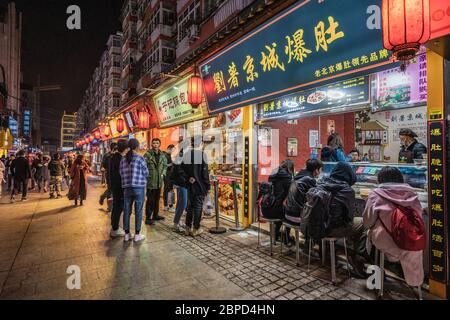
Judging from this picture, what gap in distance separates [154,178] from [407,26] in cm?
636

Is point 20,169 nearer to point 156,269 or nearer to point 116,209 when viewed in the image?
point 116,209

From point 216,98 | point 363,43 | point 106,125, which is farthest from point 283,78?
point 106,125

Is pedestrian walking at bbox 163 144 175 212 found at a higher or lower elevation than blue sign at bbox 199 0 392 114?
lower

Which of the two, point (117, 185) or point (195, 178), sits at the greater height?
point (195, 178)

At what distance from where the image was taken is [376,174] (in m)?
5.12

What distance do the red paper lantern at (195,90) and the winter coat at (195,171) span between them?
275 centimetres

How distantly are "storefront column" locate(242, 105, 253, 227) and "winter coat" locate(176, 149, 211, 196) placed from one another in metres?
1.35

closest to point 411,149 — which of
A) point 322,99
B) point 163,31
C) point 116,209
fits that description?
point 322,99

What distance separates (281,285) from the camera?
3.94 meters

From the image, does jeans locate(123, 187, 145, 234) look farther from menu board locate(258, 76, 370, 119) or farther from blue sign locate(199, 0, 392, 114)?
menu board locate(258, 76, 370, 119)

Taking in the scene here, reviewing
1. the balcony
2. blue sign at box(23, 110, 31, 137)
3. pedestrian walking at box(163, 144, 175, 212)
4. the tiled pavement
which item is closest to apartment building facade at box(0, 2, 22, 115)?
blue sign at box(23, 110, 31, 137)

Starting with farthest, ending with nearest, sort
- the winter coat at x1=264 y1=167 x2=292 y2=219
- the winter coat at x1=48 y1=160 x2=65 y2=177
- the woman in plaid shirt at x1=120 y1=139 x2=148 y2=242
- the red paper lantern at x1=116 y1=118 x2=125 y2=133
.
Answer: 1. the red paper lantern at x1=116 y1=118 x2=125 y2=133
2. the winter coat at x1=48 y1=160 x2=65 y2=177
3. the woman in plaid shirt at x1=120 y1=139 x2=148 y2=242
4. the winter coat at x1=264 y1=167 x2=292 y2=219

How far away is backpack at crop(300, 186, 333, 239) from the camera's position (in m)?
3.95
